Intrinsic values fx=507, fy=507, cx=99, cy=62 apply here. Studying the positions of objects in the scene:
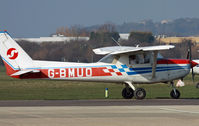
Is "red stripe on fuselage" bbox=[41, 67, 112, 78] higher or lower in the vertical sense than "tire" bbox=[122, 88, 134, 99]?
higher

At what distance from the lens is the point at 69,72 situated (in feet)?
72.5

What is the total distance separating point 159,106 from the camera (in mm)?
18906

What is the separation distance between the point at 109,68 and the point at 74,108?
484 centimetres

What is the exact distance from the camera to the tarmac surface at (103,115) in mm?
14117

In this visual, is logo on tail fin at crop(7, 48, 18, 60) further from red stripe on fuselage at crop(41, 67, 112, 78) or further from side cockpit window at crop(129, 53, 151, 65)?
side cockpit window at crop(129, 53, 151, 65)

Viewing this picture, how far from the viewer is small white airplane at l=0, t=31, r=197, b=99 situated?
2177 cm

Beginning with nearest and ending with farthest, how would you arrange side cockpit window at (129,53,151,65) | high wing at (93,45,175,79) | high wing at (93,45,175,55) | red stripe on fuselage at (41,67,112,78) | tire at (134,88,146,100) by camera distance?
high wing at (93,45,175,55) < high wing at (93,45,175,79) < red stripe on fuselage at (41,67,112,78) < tire at (134,88,146,100) < side cockpit window at (129,53,151,65)

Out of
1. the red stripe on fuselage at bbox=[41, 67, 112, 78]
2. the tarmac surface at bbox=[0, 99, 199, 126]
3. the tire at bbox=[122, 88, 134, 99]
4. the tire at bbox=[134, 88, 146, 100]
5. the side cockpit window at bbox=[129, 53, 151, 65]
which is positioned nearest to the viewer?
the tarmac surface at bbox=[0, 99, 199, 126]

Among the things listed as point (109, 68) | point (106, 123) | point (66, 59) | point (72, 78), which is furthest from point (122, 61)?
point (66, 59)

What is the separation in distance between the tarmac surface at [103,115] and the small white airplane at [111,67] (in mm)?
3406

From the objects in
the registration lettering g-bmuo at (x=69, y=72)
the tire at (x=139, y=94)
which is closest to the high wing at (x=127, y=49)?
the registration lettering g-bmuo at (x=69, y=72)

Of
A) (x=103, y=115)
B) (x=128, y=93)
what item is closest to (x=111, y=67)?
(x=128, y=93)

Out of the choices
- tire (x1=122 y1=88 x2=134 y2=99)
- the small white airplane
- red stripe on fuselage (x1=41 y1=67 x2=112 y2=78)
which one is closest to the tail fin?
the small white airplane

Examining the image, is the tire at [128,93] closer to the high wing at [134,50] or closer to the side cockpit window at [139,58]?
the high wing at [134,50]
